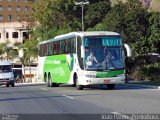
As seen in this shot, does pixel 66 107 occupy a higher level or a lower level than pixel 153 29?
lower

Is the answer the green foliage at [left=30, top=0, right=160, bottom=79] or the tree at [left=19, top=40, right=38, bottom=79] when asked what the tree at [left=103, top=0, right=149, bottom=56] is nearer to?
the green foliage at [left=30, top=0, right=160, bottom=79]

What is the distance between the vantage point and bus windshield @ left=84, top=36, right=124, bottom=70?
96.8 feet

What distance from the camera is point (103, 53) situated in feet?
97.2

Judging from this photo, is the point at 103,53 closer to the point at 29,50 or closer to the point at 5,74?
the point at 5,74

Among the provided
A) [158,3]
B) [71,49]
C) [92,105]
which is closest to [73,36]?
[71,49]

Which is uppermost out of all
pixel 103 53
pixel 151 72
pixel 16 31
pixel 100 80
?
pixel 16 31

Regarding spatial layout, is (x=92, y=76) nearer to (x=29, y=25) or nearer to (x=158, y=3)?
(x=29, y=25)

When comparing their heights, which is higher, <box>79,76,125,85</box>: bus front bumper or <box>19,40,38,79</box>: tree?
<box>19,40,38,79</box>: tree

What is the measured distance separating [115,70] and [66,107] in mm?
10714

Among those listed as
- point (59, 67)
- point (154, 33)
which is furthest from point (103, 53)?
point (154, 33)

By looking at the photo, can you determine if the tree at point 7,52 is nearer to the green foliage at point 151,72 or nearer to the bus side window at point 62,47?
the green foliage at point 151,72

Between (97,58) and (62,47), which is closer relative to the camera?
(97,58)

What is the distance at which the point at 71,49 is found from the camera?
3197 centimetres

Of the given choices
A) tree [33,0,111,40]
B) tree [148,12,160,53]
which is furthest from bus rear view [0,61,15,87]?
tree [33,0,111,40]
